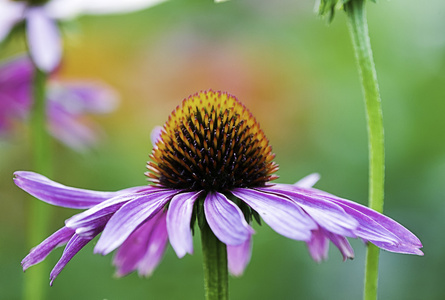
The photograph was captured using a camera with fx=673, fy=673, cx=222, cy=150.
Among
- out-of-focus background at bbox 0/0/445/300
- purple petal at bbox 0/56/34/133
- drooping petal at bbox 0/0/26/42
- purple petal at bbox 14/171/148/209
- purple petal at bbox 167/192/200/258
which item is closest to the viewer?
purple petal at bbox 167/192/200/258

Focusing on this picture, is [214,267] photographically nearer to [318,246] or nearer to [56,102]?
[318,246]

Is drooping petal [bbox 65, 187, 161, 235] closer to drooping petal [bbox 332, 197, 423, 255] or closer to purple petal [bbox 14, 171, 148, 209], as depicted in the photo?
purple petal [bbox 14, 171, 148, 209]

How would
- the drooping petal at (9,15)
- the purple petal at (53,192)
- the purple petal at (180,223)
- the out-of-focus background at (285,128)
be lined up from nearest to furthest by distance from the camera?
1. the purple petal at (180,223)
2. the purple petal at (53,192)
3. the drooping petal at (9,15)
4. the out-of-focus background at (285,128)

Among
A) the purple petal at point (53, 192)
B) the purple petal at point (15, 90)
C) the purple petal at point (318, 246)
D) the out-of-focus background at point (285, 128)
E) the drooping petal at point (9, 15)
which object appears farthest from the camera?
the out-of-focus background at point (285, 128)

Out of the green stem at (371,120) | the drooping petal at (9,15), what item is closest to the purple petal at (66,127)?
the drooping petal at (9,15)

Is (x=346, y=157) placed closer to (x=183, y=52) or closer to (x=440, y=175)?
(x=440, y=175)

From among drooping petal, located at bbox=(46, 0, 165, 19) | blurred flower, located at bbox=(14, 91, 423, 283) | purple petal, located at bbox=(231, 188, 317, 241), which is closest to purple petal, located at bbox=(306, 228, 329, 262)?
blurred flower, located at bbox=(14, 91, 423, 283)

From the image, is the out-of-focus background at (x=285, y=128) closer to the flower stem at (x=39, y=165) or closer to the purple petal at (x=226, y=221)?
the flower stem at (x=39, y=165)
